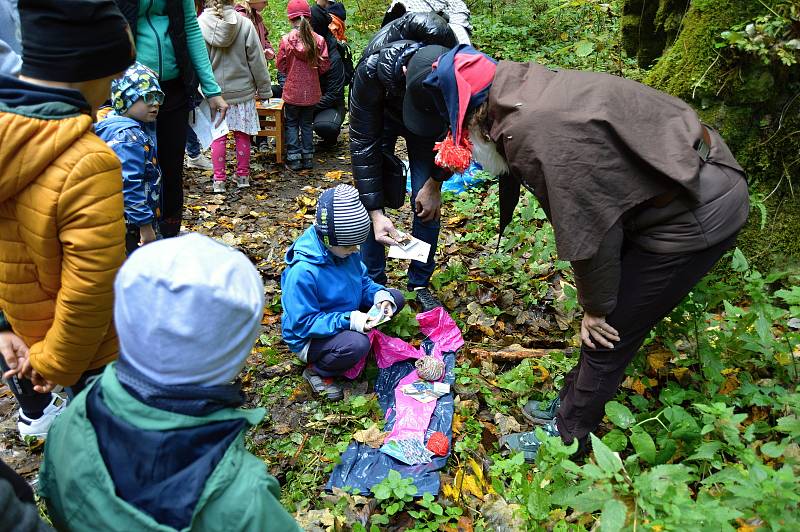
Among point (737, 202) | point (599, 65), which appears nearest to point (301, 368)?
point (737, 202)

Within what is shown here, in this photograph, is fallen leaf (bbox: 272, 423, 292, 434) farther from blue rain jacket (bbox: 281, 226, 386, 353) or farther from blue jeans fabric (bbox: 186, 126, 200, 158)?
blue jeans fabric (bbox: 186, 126, 200, 158)

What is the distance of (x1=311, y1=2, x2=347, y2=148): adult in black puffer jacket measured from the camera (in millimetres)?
7500

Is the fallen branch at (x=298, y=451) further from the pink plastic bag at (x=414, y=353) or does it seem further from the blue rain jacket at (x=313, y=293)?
the blue rain jacket at (x=313, y=293)

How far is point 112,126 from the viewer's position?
3230 mm

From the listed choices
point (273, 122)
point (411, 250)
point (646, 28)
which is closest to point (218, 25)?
point (273, 122)

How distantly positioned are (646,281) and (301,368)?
2255 mm

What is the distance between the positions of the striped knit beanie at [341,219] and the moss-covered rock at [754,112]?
2.54 meters

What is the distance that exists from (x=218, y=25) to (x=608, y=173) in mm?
5386

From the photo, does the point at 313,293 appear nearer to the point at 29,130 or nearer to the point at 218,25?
the point at 29,130

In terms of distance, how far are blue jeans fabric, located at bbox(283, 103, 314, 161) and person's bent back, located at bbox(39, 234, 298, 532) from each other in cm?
605

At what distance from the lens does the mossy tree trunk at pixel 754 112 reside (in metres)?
3.70

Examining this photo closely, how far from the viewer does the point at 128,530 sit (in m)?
1.32

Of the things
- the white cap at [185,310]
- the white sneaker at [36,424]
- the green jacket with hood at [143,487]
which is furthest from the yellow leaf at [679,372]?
the white sneaker at [36,424]

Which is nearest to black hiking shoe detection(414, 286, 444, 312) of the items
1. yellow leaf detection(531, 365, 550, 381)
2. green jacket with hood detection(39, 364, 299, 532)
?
yellow leaf detection(531, 365, 550, 381)
